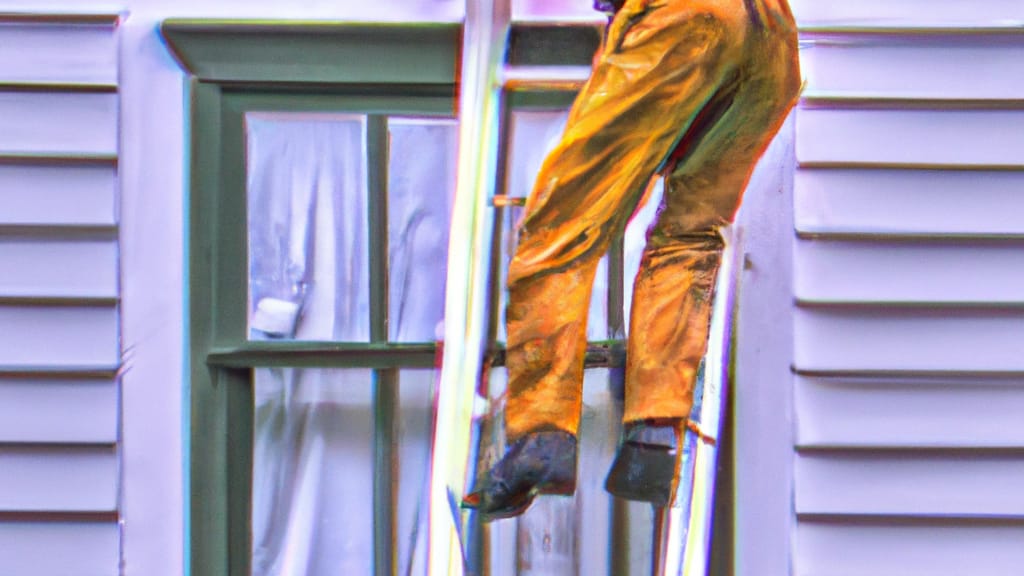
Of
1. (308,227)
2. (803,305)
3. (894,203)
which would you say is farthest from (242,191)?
(894,203)

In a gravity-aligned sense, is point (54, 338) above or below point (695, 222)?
below

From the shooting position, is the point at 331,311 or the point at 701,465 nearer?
the point at 701,465

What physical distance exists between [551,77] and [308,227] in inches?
28.8

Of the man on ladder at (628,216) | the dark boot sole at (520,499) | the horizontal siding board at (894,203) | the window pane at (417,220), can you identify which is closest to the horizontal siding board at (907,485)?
the horizontal siding board at (894,203)

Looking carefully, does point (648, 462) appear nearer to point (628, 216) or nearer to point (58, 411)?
point (628, 216)

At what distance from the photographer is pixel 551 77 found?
8.50 ft

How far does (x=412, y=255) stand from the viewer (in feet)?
8.84

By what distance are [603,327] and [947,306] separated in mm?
→ 863

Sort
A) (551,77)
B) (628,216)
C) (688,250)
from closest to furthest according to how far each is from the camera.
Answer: (628,216)
(688,250)
(551,77)

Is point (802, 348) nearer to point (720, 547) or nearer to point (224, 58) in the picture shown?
point (720, 547)

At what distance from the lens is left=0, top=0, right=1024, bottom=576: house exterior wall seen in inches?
102

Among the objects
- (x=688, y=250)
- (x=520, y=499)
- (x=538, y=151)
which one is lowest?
(x=520, y=499)

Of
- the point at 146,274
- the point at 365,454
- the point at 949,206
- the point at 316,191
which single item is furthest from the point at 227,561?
the point at 949,206

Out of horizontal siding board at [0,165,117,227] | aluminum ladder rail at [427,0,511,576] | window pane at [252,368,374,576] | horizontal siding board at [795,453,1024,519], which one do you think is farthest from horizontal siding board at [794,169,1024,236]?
horizontal siding board at [0,165,117,227]
